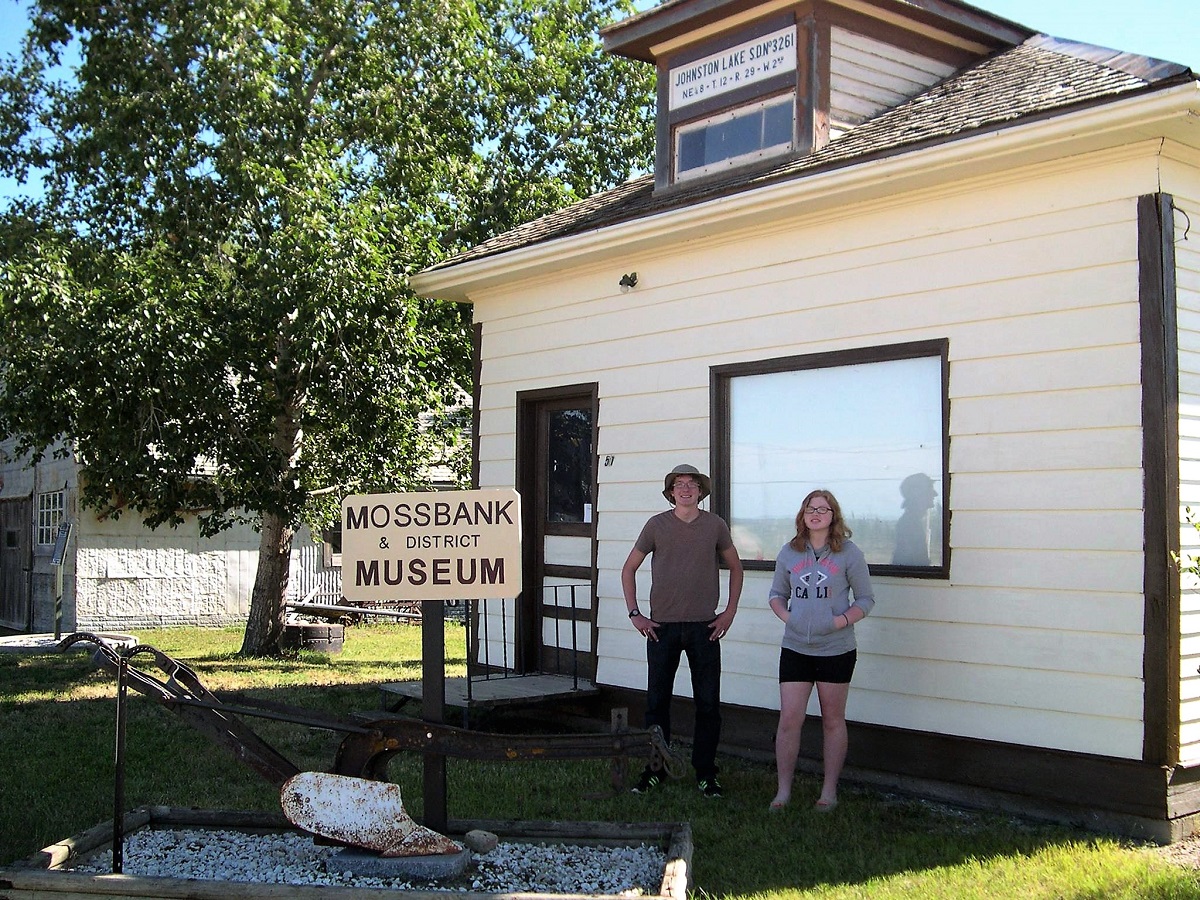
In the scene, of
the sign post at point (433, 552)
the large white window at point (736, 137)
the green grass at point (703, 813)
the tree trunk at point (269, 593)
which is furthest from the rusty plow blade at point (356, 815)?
the tree trunk at point (269, 593)

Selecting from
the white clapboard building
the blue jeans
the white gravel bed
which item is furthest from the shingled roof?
the white gravel bed

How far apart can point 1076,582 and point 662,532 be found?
86.0 inches

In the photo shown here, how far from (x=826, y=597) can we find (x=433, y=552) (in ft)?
7.52

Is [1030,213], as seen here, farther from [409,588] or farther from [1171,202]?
[409,588]

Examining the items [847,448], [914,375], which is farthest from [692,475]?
[914,375]

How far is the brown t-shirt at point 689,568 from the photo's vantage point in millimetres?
6980

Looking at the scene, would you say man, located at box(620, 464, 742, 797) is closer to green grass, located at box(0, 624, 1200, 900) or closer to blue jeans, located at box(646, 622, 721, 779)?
blue jeans, located at box(646, 622, 721, 779)

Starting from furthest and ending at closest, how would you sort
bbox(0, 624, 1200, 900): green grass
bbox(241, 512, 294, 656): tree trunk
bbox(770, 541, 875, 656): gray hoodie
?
bbox(241, 512, 294, 656): tree trunk
bbox(770, 541, 875, 656): gray hoodie
bbox(0, 624, 1200, 900): green grass

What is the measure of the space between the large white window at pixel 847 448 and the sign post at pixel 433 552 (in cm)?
294

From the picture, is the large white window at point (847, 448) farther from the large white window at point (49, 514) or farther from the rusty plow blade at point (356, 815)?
the large white window at point (49, 514)

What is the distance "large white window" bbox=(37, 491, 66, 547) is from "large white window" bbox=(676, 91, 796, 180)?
13.2 meters

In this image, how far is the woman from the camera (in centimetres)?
635

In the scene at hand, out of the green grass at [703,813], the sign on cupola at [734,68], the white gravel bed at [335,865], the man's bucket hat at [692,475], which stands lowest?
the green grass at [703,813]

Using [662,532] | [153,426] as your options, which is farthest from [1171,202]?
[153,426]
